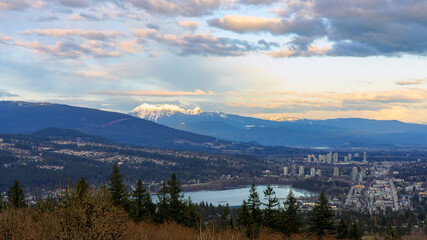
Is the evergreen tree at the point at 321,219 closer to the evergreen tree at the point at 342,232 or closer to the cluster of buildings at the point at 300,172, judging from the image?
the evergreen tree at the point at 342,232

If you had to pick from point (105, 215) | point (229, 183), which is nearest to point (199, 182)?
point (229, 183)

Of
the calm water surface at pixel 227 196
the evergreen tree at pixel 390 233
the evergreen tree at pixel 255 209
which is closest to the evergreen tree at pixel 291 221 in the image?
the evergreen tree at pixel 255 209

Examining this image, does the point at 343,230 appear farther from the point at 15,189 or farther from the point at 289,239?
the point at 15,189

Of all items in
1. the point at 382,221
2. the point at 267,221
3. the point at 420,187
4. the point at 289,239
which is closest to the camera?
the point at 289,239

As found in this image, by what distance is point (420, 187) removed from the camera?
136 meters

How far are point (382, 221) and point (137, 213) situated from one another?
52543 mm

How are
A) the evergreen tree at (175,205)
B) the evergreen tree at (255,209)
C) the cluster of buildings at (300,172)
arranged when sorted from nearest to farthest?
the evergreen tree at (175,205) → the evergreen tree at (255,209) → the cluster of buildings at (300,172)

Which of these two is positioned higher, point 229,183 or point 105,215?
point 105,215

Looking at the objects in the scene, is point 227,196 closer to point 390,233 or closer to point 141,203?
point 390,233

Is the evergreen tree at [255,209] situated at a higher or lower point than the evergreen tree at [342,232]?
higher

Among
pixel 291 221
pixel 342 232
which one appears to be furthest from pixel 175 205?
pixel 342 232

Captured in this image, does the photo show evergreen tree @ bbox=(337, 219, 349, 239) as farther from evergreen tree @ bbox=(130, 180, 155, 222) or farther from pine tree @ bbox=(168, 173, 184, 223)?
evergreen tree @ bbox=(130, 180, 155, 222)

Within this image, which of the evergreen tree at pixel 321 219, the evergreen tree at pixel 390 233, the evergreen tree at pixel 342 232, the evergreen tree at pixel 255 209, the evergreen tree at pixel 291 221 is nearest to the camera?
the evergreen tree at pixel 291 221

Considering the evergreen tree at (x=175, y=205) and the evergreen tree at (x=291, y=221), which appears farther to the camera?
the evergreen tree at (x=175, y=205)
